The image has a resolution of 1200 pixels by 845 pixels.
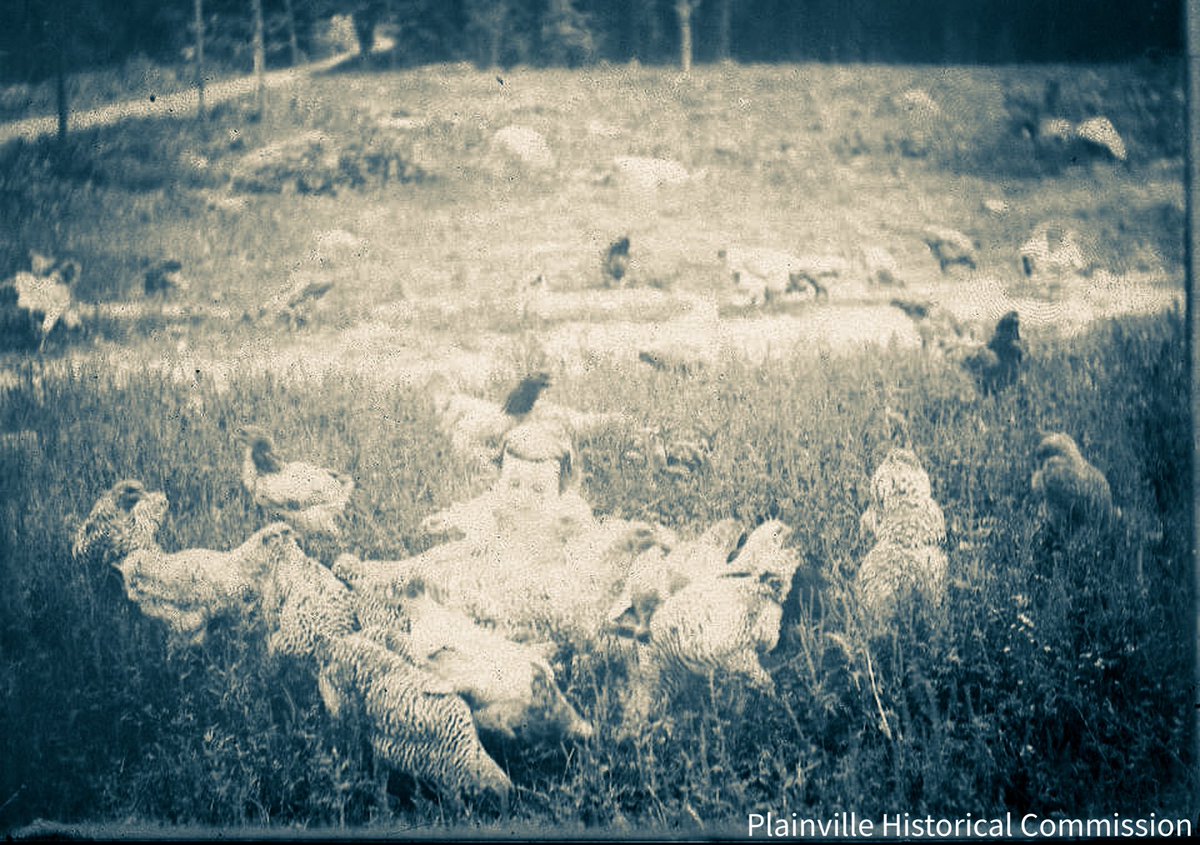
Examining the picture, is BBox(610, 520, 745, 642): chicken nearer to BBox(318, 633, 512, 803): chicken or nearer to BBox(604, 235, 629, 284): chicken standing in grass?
BBox(318, 633, 512, 803): chicken

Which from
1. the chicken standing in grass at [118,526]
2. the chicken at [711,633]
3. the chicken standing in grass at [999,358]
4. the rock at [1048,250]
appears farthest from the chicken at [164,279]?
the rock at [1048,250]

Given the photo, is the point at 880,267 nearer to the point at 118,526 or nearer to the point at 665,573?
the point at 665,573

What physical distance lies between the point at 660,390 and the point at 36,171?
249 centimetres

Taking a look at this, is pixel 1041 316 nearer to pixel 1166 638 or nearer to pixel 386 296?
pixel 1166 638

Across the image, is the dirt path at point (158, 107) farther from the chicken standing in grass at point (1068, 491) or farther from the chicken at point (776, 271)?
the chicken standing in grass at point (1068, 491)

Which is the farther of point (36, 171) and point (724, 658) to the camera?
point (36, 171)

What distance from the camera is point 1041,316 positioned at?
3277mm

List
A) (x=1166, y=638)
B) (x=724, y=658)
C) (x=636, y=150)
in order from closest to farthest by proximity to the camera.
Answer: (x=724, y=658) → (x=1166, y=638) → (x=636, y=150)

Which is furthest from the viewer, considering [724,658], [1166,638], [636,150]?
[636,150]

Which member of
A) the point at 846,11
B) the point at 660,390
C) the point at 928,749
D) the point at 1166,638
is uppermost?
the point at 846,11

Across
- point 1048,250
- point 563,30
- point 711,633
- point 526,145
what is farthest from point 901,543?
point 563,30

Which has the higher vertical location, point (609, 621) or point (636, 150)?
point (636, 150)

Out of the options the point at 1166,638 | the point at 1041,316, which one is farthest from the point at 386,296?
the point at 1166,638

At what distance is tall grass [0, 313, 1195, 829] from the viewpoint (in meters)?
2.96
